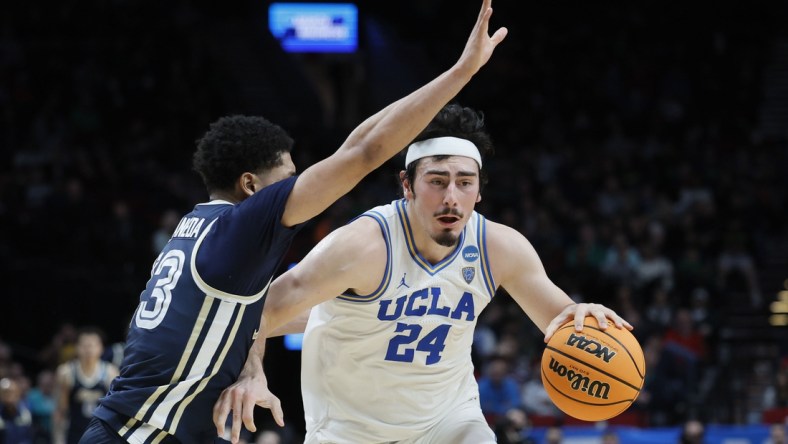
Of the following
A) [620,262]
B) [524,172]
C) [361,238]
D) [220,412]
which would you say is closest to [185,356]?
[220,412]

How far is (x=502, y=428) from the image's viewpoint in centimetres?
865

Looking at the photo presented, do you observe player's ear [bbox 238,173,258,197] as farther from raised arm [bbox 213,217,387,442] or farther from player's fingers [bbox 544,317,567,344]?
player's fingers [bbox 544,317,567,344]

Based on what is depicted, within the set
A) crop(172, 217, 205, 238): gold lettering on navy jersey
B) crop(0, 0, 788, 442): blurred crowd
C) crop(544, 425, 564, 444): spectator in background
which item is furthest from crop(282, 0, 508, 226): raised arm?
crop(544, 425, 564, 444): spectator in background

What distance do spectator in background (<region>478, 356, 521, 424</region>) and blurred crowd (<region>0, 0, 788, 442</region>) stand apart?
0.08 ft

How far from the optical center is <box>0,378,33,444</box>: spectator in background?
10.1m

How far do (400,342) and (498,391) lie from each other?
677cm

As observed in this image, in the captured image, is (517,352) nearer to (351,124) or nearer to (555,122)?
(555,122)

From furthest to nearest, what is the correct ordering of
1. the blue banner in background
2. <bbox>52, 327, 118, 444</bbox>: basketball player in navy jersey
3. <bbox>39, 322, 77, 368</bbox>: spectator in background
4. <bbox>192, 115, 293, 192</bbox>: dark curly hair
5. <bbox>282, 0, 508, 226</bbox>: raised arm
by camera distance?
<bbox>39, 322, 77, 368</bbox>: spectator in background
the blue banner in background
<bbox>52, 327, 118, 444</bbox>: basketball player in navy jersey
<bbox>192, 115, 293, 192</bbox>: dark curly hair
<bbox>282, 0, 508, 226</bbox>: raised arm

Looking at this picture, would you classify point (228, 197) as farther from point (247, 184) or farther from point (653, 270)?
point (653, 270)

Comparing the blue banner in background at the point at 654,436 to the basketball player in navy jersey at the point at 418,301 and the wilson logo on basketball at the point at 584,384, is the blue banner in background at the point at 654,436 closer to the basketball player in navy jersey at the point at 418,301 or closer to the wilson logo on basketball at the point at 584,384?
the basketball player in navy jersey at the point at 418,301

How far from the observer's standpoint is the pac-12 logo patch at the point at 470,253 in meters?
4.97

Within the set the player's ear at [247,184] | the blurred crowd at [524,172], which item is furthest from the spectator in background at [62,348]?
the player's ear at [247,184]

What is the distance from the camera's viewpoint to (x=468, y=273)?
4.95m

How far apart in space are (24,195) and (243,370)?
1169 centimetres
